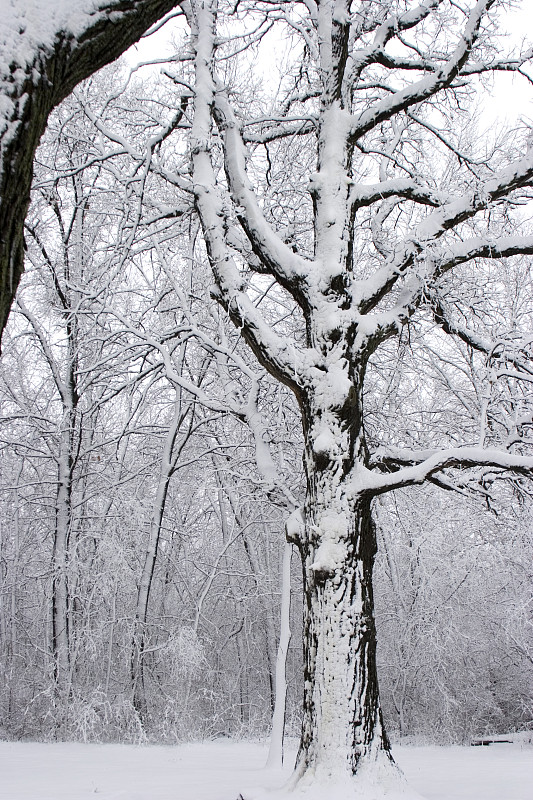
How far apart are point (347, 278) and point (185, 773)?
16.5 ft

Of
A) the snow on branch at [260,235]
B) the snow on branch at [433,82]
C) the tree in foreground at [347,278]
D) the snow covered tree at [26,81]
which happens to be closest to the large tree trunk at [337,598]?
the tree in foreground at [347,278]

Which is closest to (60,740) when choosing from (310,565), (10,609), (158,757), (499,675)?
(158,757)

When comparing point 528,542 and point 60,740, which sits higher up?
point 528,542

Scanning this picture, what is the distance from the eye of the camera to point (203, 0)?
600 centimetres

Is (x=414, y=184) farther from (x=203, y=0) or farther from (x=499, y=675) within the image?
(x=499, y=675)

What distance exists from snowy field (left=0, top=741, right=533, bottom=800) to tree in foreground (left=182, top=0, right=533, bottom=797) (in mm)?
1476

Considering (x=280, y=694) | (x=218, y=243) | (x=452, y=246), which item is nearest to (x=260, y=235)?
(x=218, y=243)

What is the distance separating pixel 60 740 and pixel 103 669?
3.54 m

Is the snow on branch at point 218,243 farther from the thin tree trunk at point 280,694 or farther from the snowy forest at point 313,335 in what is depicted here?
the thin tree trunk at point 280,694

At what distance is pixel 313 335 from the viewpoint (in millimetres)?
5320

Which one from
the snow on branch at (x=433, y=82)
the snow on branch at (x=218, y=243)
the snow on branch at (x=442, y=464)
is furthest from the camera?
the snow on branch at (x=433, y=82)

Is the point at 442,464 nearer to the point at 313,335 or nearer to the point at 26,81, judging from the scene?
the point at 313,335

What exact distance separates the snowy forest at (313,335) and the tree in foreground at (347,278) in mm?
23

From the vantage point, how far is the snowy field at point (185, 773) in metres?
5.25
